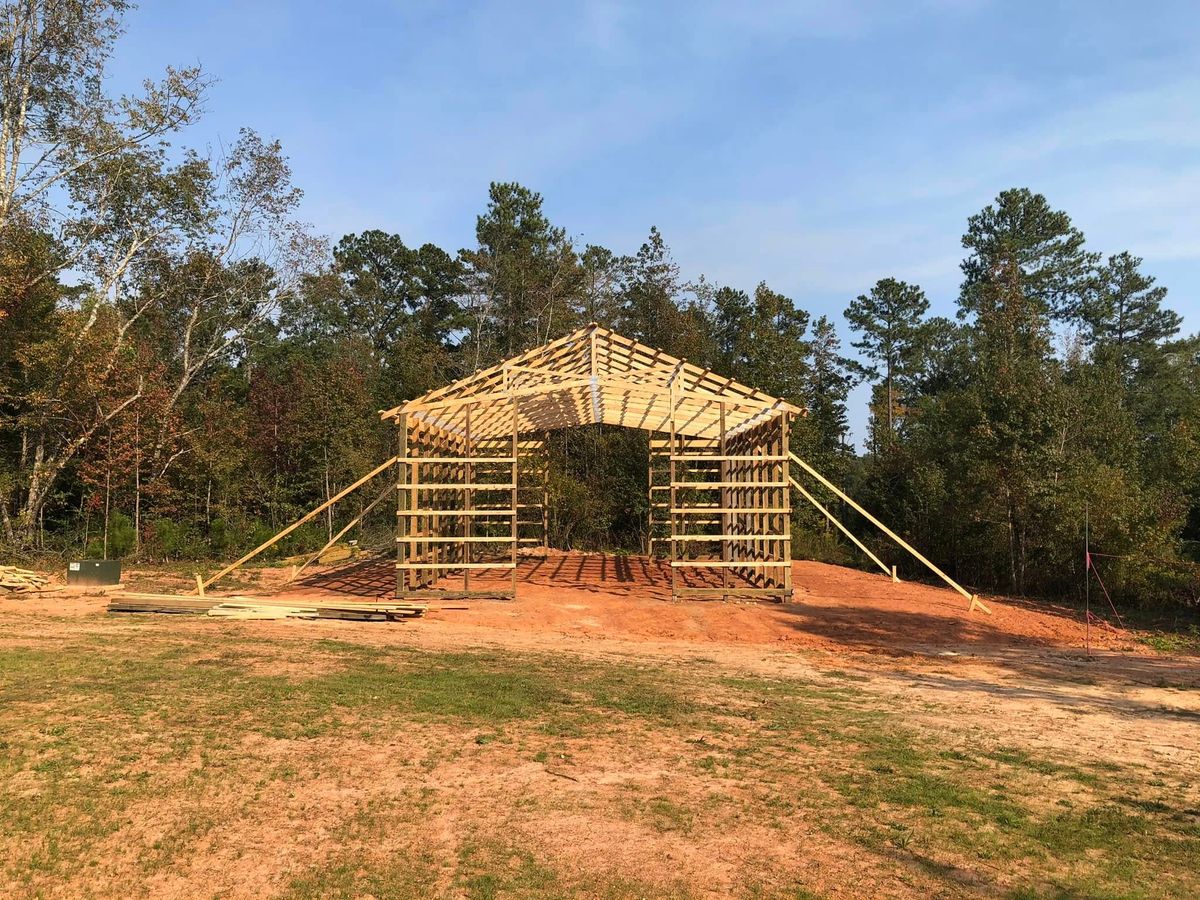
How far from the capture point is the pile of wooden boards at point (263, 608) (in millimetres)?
11953

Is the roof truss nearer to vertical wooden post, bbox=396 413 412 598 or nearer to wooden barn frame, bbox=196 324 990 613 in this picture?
wooden barn frame, bbox=196 324 990 613

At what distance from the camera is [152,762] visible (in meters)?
5.16

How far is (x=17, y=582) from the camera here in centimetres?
1441

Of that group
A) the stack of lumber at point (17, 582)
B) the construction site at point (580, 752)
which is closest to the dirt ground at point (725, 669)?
the construction site at point (580, 752)

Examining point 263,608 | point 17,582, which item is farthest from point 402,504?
point 17,582

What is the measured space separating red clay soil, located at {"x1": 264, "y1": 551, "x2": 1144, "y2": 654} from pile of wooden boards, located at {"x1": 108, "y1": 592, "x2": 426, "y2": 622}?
1.11 m

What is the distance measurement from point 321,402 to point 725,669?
2006cm

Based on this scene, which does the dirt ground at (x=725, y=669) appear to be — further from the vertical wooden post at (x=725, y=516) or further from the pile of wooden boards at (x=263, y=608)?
the vertical wooden post at (x=725, y=516)

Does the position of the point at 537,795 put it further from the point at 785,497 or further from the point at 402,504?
the point at 785,497

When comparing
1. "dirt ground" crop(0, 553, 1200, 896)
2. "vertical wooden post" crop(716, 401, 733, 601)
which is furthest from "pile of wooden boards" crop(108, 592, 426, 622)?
"vertical wooden post" crop(716, 401, 733, 601)

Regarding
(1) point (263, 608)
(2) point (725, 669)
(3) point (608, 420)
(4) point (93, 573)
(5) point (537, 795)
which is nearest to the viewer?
(5) point (537, 795)

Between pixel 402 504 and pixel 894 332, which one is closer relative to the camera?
pixel 402 504

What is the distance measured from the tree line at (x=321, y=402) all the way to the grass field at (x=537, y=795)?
928 cm

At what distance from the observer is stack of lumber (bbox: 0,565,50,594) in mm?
14281
